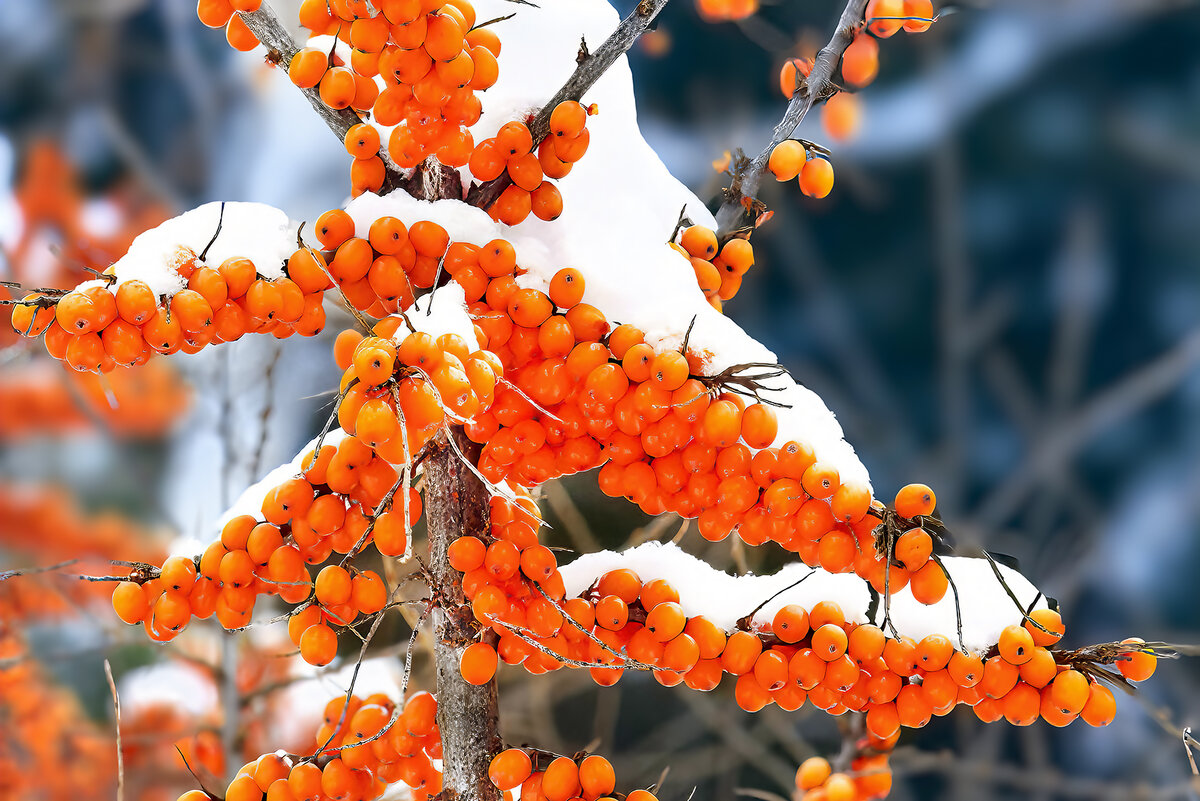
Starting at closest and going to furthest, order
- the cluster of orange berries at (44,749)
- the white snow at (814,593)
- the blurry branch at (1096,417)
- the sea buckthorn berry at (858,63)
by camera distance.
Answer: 1. the white snow at (814,593)
2. the sea buckthorn berry at (858,63)
3. the blurry branch at (1096,417)
4. the cluster of orange berries at (44,749)

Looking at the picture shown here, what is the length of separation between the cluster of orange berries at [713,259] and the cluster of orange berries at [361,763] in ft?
1.32

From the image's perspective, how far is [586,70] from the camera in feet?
2.03

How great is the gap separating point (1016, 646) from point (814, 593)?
14cm

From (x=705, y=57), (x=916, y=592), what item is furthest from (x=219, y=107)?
(x=916, y=592)

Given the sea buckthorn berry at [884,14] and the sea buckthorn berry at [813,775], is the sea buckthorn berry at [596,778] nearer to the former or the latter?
the sea buckthorn berry at [813,775]

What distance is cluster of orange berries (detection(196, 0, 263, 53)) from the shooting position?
0.59 meters

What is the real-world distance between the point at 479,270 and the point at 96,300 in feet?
0.74

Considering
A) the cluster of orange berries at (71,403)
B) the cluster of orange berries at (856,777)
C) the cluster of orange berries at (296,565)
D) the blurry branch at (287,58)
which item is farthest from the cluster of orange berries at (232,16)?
the cluster of orange berries at (71,403)

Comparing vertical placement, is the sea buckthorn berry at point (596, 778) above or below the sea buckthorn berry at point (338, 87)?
below

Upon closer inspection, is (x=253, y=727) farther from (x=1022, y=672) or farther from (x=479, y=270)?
(x=1022, y=672)

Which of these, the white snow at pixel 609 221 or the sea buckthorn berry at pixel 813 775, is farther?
the sea buckthorn berry at pixel 813 775

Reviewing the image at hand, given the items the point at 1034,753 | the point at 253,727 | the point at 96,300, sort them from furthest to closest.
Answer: the point at 253,727 → the point at 1034,753 → the point at 96,300

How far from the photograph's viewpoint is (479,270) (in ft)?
2.00

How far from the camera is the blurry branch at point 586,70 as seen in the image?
59 centimetres
